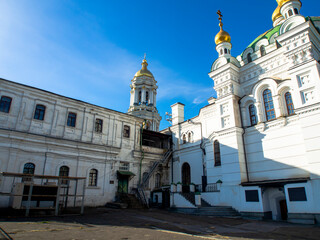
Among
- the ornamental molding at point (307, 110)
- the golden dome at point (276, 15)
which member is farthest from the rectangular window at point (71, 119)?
the golden dome at point (276, 15)

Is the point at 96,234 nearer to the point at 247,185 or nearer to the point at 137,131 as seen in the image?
the point at 247,185

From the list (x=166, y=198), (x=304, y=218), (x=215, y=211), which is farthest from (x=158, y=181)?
(x=304, y=218)

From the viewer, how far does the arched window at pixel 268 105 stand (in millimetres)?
15941

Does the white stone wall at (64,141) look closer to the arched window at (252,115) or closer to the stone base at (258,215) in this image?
the stone base at (258,215)

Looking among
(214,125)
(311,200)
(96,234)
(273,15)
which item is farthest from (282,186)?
(273,15)

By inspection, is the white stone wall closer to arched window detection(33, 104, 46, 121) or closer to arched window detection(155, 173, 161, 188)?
arched window detection(33, 104, 46, 121)

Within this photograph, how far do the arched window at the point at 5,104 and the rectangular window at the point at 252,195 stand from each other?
58.4ft

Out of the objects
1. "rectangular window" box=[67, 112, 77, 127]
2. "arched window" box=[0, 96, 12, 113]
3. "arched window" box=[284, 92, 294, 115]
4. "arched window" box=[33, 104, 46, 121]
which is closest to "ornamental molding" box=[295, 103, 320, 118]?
"arched window" box=[284, 92, 294, 115]

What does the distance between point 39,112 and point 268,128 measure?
17316mm

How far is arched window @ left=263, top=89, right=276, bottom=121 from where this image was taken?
15941mm

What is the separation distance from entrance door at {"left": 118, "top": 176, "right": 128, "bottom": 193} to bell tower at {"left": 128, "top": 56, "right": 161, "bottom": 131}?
48.1ft

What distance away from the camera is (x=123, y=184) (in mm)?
20875

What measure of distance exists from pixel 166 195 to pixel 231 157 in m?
6.91

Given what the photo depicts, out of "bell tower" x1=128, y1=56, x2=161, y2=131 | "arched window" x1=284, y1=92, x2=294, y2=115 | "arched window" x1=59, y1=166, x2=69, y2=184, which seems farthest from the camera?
"bell tower" x1=128, y1=56, x2=161, y2=131
